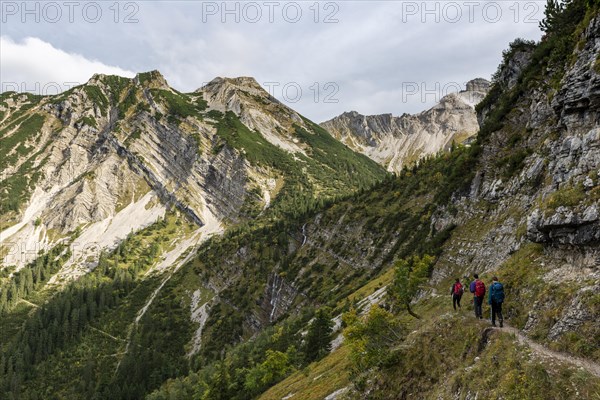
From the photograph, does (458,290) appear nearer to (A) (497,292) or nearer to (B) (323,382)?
(A) (497,292)

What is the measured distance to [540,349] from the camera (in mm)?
18031

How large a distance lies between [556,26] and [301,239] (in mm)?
141071

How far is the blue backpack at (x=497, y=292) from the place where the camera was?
2150cm

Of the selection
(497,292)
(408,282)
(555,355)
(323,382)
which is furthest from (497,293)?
(323,382)

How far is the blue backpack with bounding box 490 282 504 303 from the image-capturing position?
21500 millimetres

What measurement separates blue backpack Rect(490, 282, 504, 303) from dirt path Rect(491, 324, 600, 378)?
1.73m

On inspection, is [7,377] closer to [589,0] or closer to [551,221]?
[551,221]

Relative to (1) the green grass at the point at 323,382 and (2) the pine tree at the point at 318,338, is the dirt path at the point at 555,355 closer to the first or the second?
(1) the green grass at the point at 323,382

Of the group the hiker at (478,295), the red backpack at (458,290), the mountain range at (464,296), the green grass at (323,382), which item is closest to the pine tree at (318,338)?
the mountain range at (464,296)

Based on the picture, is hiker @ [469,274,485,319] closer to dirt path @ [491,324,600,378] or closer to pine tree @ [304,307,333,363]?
dirt path @ [491,324,600,378]

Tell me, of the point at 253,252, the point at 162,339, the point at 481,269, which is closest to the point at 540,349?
the point at 481,269

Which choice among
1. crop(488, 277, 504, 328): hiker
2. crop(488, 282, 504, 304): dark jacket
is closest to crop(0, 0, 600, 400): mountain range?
crop(488, 277, 504, 328): hiker

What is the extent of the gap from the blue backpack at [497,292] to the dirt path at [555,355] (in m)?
1.73

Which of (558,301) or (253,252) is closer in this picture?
(558,301)
